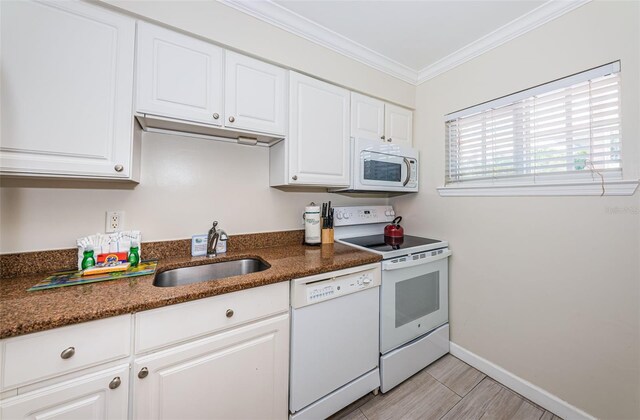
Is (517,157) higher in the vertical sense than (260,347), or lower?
higher

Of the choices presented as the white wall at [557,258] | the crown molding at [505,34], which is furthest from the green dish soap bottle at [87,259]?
the crown molding at [505,34]

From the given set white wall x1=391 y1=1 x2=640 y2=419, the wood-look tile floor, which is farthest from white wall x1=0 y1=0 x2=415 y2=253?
the wood-look tile floor

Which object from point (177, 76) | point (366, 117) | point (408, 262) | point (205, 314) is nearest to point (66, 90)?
point (177, 76)

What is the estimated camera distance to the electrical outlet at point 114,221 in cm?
132

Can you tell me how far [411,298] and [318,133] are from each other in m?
1.37

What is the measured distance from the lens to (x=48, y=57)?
0.98m

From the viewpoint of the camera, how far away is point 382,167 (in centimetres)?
195

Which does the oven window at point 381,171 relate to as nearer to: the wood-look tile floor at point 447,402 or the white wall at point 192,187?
the white wall at point 192,187

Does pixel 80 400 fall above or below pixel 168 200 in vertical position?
below

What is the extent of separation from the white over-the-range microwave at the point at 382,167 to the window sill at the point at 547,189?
316mm

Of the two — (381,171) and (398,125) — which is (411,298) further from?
(398,125)

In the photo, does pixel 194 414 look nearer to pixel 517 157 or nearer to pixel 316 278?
pixel 316 278

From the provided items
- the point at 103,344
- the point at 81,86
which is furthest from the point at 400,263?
the point at 81,86

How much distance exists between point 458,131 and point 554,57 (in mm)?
650
